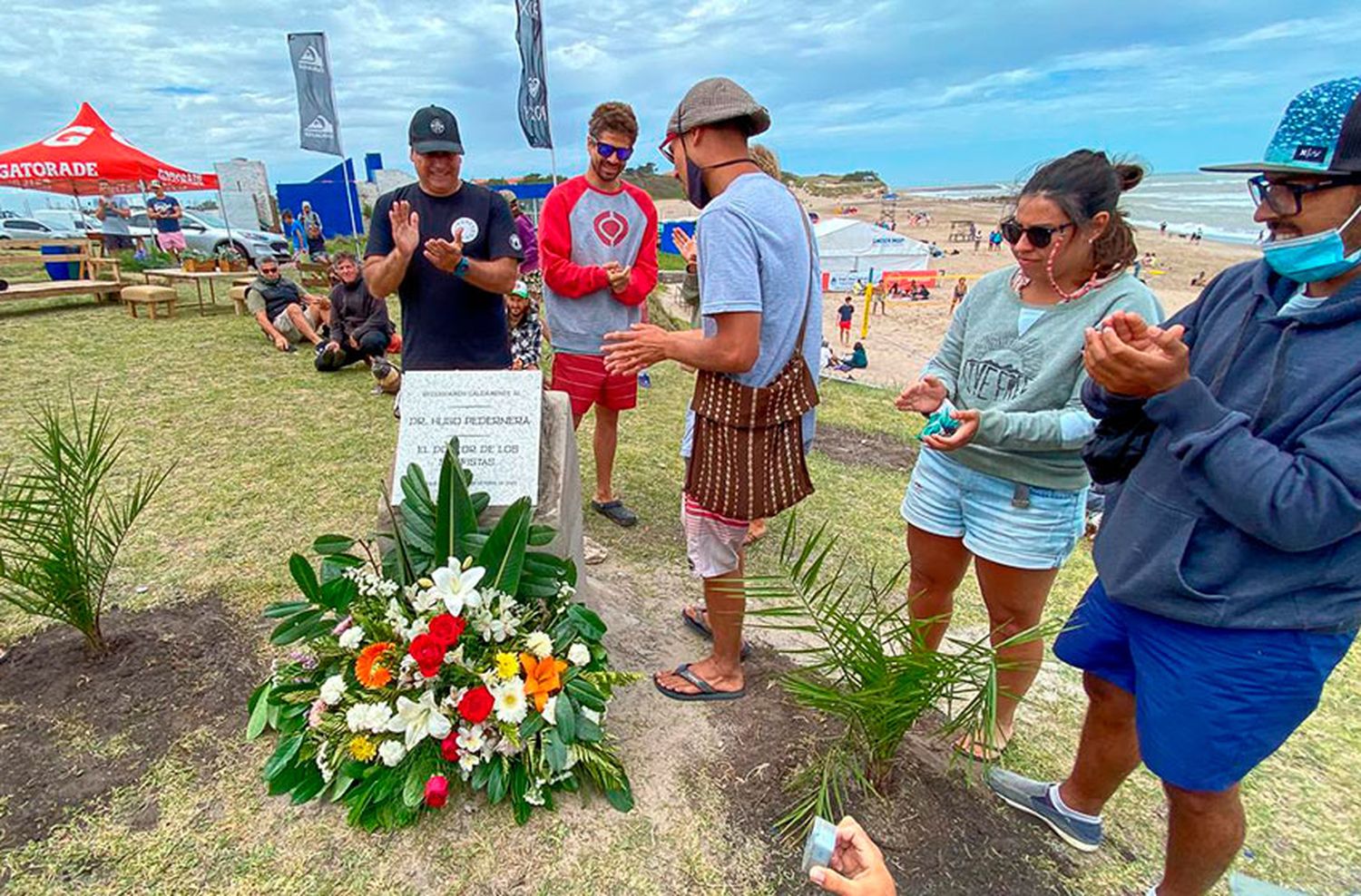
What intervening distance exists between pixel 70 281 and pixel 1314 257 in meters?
13.3

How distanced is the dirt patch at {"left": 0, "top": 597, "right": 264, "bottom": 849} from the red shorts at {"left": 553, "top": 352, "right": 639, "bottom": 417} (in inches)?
67.2

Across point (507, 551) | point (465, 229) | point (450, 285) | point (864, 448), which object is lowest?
point (864, 448)

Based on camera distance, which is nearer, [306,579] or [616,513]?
[306,579]

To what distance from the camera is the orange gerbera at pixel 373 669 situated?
6.33 ft

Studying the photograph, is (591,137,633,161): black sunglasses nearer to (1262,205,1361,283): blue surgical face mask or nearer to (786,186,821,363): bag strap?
(786,186,821,363): bag strap

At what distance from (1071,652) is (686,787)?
3.73 feet

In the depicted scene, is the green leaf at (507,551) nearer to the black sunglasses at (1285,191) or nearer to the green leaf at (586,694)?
the green leaf at (586,694)

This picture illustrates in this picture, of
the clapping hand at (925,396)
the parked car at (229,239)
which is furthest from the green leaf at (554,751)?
the parked car at (229,239)

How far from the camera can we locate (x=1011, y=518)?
77.7 inches

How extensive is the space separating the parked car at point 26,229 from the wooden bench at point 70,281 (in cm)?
542

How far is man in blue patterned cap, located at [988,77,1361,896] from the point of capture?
1.19m

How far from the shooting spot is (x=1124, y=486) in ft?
5.13

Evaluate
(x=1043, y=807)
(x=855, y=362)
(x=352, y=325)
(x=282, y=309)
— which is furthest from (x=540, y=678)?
(x=855, y=362)

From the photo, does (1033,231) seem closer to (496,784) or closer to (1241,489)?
(1241,489)
